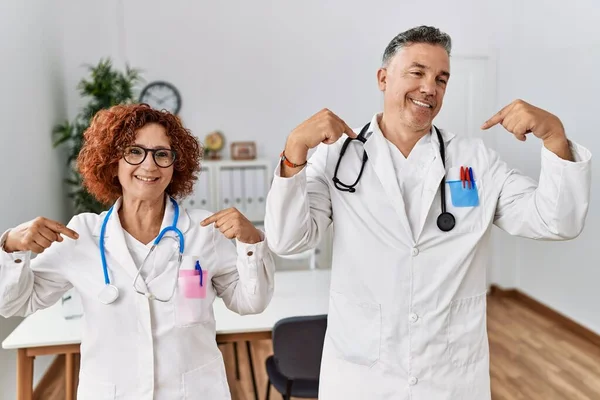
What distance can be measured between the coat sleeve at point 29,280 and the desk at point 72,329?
81cm

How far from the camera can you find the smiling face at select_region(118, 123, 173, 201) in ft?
4.55

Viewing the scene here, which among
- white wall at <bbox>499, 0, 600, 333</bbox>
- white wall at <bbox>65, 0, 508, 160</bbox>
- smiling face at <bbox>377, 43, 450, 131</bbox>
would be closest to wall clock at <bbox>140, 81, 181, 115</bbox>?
white wall at <bbox>65, 0, 508, 160</bbox>

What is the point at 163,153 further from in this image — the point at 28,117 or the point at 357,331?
the point at 28,117

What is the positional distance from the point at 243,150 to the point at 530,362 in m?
2.74

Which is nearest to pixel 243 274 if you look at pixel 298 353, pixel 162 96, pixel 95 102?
pixel 298 353

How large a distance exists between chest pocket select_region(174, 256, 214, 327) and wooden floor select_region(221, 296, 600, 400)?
1.86 m

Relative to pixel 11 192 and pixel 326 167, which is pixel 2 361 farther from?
pixel 326 167

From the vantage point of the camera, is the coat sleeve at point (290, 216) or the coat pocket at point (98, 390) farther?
the coat pocket at point (98, 390)

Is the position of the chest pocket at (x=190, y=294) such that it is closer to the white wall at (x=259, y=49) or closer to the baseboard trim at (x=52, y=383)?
the baseboard trim at (x=52, y=383)

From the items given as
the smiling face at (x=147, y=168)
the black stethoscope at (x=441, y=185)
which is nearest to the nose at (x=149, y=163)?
the smiling face at (x=147, y=168)

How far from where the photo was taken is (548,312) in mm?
4359

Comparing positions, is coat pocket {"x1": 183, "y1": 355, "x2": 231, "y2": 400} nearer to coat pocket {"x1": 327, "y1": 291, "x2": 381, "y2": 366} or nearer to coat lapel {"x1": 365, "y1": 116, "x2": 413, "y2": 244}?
coat pocket {"x1": 327, "y1": 291, "x2": 381, "y2": 366}

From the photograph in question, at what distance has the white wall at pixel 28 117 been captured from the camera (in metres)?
2.78

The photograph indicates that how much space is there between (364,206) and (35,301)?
2.97 feet
